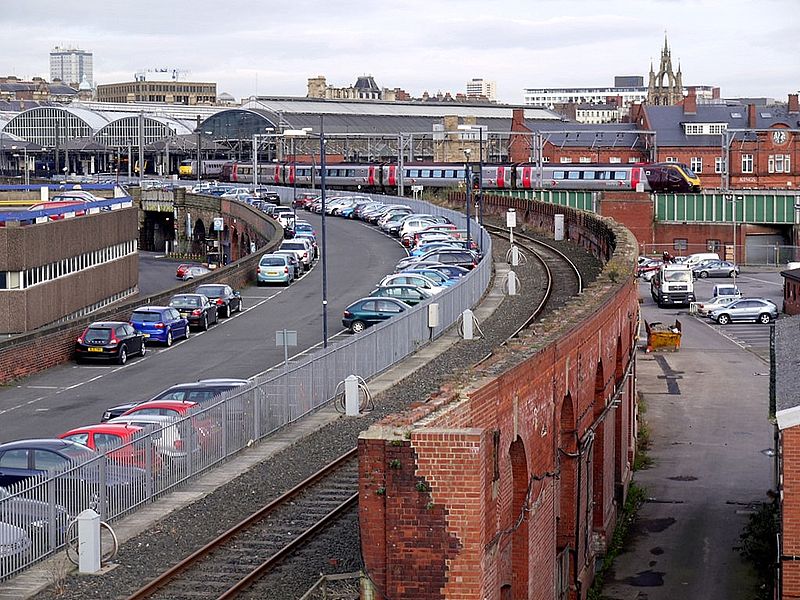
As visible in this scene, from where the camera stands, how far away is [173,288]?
4728 centimetres

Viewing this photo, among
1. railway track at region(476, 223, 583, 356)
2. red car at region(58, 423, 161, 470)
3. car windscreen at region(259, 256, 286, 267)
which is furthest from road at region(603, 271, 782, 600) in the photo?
car windscreen at region(259, 256, 286, 267)

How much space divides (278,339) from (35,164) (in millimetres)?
126698

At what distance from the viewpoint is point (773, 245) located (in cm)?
8894

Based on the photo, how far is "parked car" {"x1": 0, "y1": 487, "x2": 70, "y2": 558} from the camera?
60.0 ft

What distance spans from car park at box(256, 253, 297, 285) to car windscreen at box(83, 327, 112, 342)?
15.8m

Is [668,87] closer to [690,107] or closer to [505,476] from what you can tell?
[690,107]

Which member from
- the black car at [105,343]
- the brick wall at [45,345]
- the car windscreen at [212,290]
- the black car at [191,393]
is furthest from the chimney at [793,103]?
the black car at [191,393]

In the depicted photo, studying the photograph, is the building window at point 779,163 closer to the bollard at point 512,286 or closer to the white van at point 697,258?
the white van at point 697,258

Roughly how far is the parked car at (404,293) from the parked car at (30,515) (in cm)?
2484

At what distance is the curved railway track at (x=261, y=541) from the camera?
1755 centimetres

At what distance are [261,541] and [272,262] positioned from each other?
1355 inches

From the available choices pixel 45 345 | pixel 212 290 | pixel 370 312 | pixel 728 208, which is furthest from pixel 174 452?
pixel 728 208

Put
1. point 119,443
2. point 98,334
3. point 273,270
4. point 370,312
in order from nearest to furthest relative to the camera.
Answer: point 119,443
point 98,334
point 370,312
point 273,270

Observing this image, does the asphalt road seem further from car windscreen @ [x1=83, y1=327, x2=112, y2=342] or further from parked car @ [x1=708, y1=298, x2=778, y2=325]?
parked car @ [x1=708, y1=298, x2=778, y2=325]
